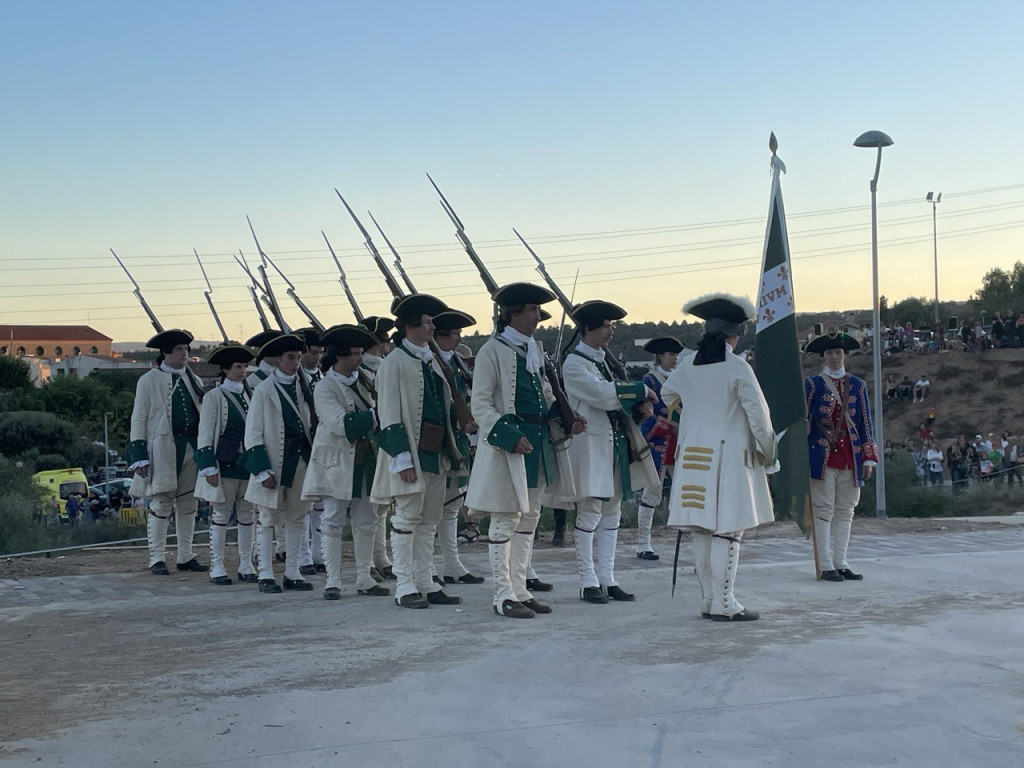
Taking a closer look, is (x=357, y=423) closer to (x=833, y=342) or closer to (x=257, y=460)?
(x=257, y=460)

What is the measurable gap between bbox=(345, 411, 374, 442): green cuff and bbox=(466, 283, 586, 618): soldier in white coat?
4.45 ft

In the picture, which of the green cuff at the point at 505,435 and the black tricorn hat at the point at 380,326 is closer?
the green cuff at the point at 505,435

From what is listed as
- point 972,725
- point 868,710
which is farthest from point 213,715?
point 972,725

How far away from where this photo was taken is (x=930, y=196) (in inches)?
2111

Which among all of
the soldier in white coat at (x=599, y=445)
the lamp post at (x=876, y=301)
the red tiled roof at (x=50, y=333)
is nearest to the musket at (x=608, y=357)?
the soldier in white coat at (x=599, y=445)

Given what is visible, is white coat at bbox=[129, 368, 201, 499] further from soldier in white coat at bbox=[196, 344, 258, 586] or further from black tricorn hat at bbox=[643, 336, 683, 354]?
black tricorn hat at bbox=[643, 336, 683, 354]

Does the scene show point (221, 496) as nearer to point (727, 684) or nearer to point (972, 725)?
point (727, 684)

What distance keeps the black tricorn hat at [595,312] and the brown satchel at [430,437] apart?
134 cm

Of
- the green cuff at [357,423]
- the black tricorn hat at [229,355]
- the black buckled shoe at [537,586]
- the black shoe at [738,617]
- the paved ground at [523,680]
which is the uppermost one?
the black tricorn hat at [229,355]

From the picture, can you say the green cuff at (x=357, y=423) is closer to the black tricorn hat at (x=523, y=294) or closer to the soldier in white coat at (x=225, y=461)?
the soldier in white coat at (x=225, y=461)

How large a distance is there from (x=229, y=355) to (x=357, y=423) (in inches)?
81.3

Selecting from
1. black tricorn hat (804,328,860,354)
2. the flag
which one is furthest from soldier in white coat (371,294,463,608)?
black tricorn hat (804,328,860,354)

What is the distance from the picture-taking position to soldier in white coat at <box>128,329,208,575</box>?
1110cm

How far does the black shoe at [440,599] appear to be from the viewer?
871 centimetres
